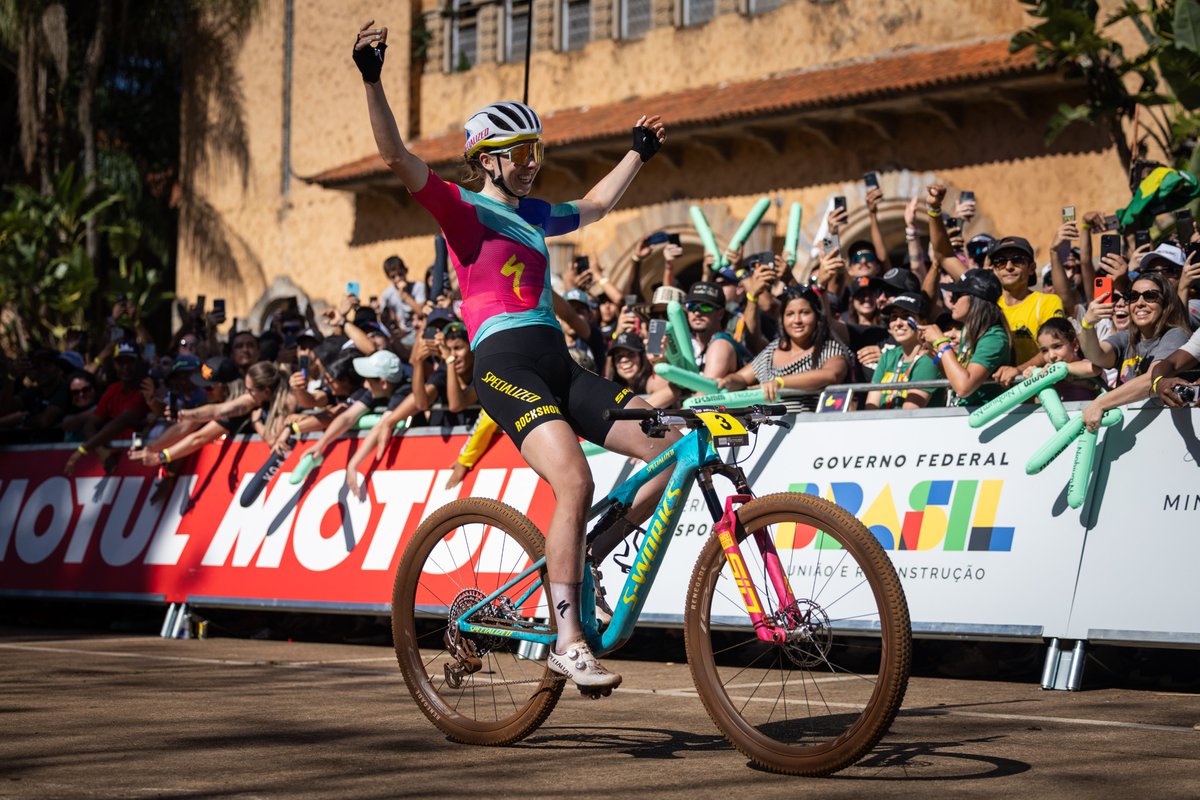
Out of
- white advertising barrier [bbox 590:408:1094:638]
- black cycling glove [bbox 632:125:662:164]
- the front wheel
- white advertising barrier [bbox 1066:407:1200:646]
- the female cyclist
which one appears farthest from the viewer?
white advertising barrier [bbox 590:408:1094:638]

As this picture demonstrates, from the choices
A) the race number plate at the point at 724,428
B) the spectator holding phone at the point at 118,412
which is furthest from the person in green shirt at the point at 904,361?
the spectator holding phone at the point at 118,412

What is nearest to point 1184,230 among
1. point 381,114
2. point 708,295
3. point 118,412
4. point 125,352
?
point 708,295

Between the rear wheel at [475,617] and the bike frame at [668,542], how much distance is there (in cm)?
13

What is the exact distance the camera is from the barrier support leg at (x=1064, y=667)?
7.74 m

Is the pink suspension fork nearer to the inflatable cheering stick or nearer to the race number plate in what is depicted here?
the race number plate

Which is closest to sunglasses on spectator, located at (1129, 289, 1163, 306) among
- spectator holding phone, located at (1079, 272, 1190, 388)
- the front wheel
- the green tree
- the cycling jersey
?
spectator holding phone, located at (1079, 272, 1190, 388)

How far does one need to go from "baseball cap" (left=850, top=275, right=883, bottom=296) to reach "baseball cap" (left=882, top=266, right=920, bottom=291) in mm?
143

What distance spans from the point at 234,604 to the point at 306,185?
18320 mm

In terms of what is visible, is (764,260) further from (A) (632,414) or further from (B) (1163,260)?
(A) (632,414)

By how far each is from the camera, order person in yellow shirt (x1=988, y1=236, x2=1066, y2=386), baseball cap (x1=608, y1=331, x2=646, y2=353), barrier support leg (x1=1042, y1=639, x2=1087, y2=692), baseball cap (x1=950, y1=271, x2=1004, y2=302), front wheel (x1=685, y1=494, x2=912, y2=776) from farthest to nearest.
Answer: baseball cap (x1=608, y1=331, x2=646, y2=353), person in yellow shirt (x1=988, y1=236, x2=1066, y2=386), baseball cap (x1=950, y1=271, x2=1004, y2=302), barrier support leg (x1=1042, y1=639, x2=1087, y2=692), front wheel (x1=685, y1=494, x2=912, y2=776)

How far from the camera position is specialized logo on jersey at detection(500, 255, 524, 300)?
603cm

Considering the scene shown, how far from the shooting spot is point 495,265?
6.02 metres

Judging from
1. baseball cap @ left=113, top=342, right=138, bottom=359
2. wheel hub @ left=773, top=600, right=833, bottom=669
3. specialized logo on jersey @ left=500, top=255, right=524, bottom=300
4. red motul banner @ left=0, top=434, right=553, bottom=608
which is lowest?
red motul banner @ left=0, top=434, right=553, bottom=608

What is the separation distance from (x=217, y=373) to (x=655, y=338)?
4.42 metres
